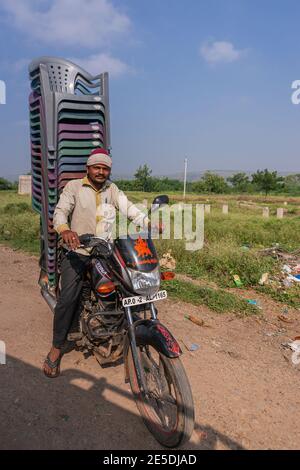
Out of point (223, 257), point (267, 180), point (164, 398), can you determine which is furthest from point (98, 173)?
point (267, 180)

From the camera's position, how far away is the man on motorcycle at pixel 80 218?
2992 millimetres

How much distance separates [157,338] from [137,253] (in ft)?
1.80

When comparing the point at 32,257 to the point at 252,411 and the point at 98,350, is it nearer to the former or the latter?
the point at 98,350

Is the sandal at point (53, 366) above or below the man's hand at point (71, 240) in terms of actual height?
below

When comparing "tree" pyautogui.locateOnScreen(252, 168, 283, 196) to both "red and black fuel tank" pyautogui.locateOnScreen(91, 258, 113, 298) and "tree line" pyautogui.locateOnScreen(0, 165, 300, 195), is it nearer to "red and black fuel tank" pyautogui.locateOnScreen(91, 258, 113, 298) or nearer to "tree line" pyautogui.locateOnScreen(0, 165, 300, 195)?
"tree line" pyautogui.locateOnScreen(0, 165, 300, 195)

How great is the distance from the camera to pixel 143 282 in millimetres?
2410

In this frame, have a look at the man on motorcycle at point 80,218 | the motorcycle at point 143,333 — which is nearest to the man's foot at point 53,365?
the man on motorcycle at point 80,218

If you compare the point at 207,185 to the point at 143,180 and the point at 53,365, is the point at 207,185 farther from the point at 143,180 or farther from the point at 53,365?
the point at 53,365

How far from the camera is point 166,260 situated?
718 cm

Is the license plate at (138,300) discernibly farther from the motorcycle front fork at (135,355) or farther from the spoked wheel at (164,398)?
the spoked wheel at (164,398)

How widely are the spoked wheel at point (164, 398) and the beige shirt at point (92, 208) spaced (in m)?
1.11
